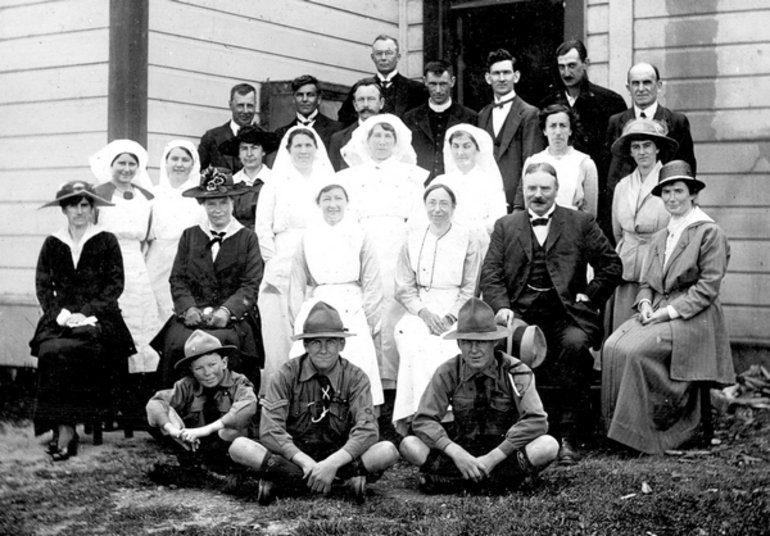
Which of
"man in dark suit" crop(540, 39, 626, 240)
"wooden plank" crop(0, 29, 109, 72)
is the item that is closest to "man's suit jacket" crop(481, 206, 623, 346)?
"man in dark suit" crop(540, 39, 626, 240)

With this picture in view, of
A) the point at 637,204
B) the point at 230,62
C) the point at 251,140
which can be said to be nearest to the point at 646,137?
the point at 637,204

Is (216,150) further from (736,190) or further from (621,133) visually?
(736,190)

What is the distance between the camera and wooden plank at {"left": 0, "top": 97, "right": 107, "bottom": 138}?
24.0 feet

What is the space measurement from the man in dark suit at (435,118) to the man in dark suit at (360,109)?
340mm

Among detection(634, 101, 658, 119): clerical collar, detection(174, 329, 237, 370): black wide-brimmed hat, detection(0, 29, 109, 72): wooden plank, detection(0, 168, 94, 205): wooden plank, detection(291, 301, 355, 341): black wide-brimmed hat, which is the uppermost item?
detection(0, 29, 109, 72): wooden plank

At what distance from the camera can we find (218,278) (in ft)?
20.5

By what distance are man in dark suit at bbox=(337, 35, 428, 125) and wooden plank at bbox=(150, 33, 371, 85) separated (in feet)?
2.98

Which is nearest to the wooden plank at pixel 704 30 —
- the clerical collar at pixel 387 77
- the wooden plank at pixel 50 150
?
the clerical collar at pixel 387 77

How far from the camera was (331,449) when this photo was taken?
16.4ft

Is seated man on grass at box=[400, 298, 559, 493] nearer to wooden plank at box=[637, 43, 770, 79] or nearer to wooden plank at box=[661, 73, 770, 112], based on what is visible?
wooden plank at box=[661, 73, 770, 112]

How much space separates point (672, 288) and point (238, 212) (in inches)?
117

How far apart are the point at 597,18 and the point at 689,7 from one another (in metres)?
0.75

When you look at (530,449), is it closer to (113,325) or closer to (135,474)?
(135,474)

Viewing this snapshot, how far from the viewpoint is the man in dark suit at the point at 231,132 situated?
759 centimetres
